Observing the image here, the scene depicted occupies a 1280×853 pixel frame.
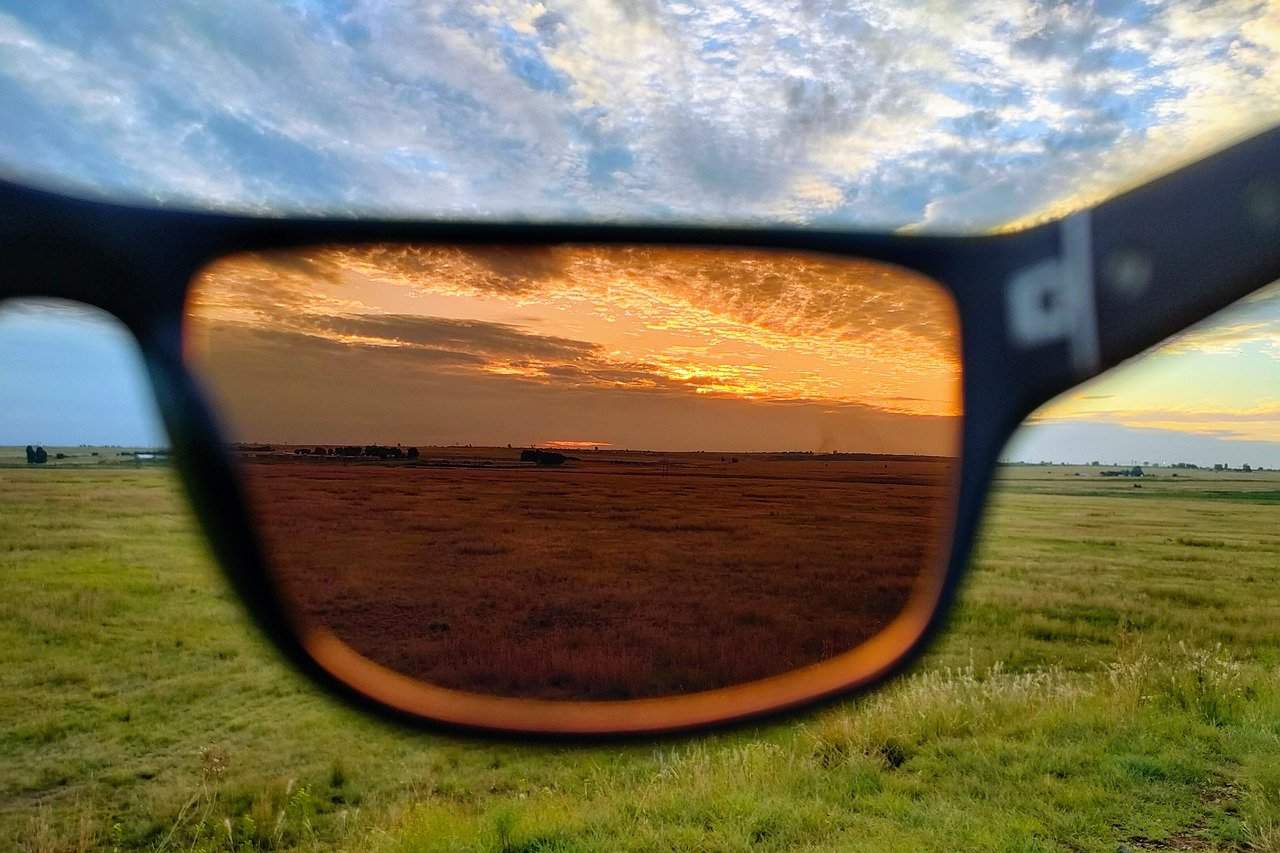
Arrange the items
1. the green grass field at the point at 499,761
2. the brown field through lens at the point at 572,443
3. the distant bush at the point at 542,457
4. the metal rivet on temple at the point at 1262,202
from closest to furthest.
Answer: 1. the metal rivet on temple at the point at 1262,202
2. the brown field through lens at the point at 572,443
3. the distant bush at the point at 542,457
4. the green grass field at the point at 499,761

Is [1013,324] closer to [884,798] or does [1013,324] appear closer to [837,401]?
[837,401]

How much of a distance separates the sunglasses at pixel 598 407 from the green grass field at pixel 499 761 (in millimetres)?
1031

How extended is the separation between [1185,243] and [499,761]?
4.00 metres

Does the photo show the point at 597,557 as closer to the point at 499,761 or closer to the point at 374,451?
the point at 374,451

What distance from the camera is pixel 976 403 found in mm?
495

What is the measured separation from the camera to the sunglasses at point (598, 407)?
0.42m

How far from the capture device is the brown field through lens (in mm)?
523

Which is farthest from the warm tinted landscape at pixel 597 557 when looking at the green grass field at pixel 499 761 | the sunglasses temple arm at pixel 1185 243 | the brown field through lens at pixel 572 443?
the green grass field at pixel 499 761

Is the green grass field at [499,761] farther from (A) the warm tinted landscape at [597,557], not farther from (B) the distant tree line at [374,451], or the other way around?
(B) the distant tree line at [374,451]

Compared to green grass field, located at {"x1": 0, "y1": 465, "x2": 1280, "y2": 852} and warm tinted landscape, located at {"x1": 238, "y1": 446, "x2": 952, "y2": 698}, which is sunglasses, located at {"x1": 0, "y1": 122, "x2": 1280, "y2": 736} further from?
green grass field, located at {"x1": 0, "y1": 465, "x2": 1280, "y2": 852}

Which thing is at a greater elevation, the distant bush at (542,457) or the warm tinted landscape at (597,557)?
the distant bush at (542,457)

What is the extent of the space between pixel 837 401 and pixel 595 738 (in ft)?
1.17

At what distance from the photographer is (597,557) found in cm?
71

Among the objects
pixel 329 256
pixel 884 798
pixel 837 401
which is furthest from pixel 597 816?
pixel 329 256
